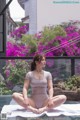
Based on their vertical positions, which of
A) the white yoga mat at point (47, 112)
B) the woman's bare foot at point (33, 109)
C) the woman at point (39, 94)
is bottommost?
the white yoga mat at point (47, 112)

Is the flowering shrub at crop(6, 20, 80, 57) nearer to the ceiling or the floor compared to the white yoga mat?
nearer to the ceiling

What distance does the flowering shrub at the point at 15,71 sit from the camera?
7410 millimetres

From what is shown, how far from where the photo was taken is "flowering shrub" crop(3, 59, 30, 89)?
24.3ft

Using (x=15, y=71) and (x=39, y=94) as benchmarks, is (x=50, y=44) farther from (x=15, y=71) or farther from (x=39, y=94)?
(x=39, y=94)

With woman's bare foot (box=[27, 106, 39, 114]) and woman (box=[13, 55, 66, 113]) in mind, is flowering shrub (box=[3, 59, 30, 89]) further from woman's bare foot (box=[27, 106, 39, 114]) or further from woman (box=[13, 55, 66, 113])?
woman's bare foot (box=[27, 106, 39, 114])

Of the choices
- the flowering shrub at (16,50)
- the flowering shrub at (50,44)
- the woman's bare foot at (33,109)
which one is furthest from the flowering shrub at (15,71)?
the flowering shrub at (50,44)

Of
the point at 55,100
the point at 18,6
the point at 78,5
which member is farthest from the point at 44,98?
the point at 18,6

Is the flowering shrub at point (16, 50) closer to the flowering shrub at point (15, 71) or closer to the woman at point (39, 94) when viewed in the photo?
the flowering shrub at point (15, 71)

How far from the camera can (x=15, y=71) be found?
24.5ft

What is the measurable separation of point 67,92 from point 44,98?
1496mm

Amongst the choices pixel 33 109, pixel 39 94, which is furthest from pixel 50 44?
pixel 33 109

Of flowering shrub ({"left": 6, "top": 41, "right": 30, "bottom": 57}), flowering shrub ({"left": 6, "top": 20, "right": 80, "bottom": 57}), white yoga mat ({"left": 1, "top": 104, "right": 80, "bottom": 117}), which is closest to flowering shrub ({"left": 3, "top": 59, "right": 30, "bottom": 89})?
white yoga mat ({"left": 1, "top": 104, "right": 80, "bottom": 117})

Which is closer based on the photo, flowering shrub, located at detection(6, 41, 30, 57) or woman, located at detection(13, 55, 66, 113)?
woman, located at detection(13, 55, 66, 113)

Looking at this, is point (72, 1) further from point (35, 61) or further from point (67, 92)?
point (35, 61)
